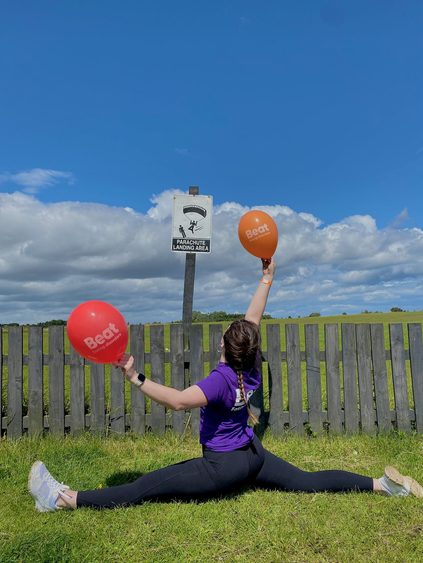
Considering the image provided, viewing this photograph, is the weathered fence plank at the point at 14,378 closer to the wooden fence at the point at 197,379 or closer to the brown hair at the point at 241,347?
the wooden fence at the point at 197,379

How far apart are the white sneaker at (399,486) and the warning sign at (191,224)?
368cm

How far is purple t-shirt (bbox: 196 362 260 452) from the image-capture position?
12.1ft

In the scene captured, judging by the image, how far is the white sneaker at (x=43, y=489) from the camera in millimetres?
3809

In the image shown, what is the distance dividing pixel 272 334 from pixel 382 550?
326 cm

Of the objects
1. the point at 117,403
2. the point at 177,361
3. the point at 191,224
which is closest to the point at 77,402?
the point at 117,403

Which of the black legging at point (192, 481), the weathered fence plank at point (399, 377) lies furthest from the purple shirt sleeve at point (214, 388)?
the weathered fence plank at point (399, 377)

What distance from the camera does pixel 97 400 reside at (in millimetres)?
6156

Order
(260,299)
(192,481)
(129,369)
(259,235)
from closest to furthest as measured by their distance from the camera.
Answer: (129,369) → (192,481) → (260,299) → (259,235)

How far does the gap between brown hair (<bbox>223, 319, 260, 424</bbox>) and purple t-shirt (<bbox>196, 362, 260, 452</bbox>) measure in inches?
1.9

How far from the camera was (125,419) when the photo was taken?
616 cm

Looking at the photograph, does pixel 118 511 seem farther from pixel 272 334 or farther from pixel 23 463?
pixel 272 334

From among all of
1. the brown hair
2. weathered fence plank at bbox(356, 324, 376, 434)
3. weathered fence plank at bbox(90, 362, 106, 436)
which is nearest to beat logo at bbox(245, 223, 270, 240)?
the brown hair

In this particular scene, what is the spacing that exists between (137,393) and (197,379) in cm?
79

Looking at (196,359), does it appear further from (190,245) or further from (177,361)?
(190,245)
